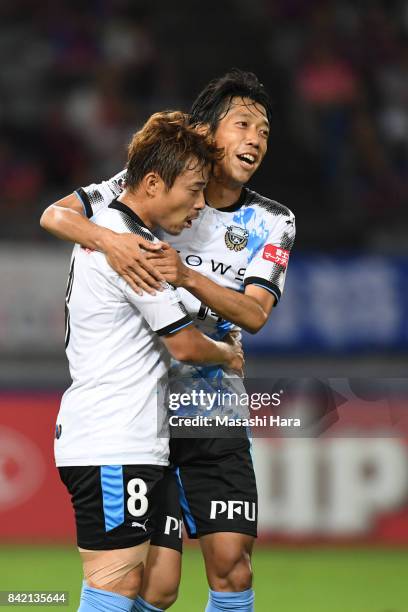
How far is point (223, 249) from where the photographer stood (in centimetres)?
420

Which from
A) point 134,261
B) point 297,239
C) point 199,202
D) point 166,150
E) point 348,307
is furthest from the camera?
point 297,239

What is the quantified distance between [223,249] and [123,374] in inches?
30.2

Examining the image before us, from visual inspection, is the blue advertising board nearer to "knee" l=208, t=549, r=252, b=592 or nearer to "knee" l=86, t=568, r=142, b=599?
"knee" l=208, t=549, r=252, b=592

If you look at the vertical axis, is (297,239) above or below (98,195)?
above

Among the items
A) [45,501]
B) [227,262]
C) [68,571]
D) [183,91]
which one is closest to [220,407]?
[227,262]

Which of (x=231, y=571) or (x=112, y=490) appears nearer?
(x=112, y=490)

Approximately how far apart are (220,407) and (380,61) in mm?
7851

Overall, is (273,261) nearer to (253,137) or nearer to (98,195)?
(253,137)

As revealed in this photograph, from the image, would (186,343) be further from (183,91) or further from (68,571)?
(183,91)

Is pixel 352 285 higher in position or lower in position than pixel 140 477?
higher

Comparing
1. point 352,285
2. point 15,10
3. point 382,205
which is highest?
point 15,10

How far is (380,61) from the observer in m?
11.3

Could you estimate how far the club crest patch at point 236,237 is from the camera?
4.21 metres

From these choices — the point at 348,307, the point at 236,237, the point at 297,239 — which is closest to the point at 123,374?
the point at 236,237
